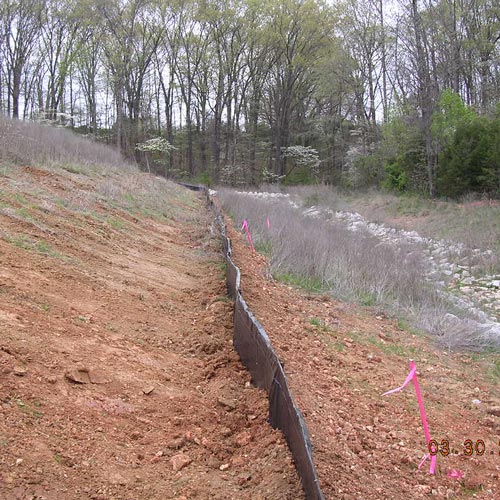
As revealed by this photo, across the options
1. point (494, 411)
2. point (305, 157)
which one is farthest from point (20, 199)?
point (305, 157)

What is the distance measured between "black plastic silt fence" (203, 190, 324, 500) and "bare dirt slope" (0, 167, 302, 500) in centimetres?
9

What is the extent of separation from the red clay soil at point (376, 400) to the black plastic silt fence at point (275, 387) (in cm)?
18

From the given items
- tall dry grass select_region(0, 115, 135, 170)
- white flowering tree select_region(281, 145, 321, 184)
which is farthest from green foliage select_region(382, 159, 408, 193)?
tall dry grass select_region(0, 115, 135, 170)

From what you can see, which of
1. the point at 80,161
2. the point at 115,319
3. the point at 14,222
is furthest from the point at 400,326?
the point at 80,161

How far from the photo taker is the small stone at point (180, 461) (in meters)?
2.76

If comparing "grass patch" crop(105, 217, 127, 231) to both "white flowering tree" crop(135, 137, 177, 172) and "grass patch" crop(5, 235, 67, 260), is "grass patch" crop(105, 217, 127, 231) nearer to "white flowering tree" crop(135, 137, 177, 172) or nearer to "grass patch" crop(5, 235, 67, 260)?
"grass patch" crop(5, 235, 67, 260)

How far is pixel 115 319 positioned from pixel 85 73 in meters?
37.7

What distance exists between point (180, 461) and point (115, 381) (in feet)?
3.14

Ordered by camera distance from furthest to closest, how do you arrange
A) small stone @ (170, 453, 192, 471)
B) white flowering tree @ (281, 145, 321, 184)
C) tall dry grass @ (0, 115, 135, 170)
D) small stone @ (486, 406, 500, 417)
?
white flowering tree @ (281, 145, 321, 184)
tall dry grass @ (0, 115, 135, 170)
small stone @ (486, 406, 500, 417)
small stone @ (170, 453, 192, 471)

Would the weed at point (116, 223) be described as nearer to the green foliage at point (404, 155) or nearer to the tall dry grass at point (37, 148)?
the tall dry grass at point (37, 148)

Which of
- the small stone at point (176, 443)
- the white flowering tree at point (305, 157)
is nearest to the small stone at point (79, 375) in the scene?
the small stone at point (176, 443)

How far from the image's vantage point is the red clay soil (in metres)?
2.83

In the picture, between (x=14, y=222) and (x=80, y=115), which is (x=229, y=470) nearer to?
(x=14, y=222)

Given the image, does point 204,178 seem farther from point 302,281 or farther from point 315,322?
point 315,322
